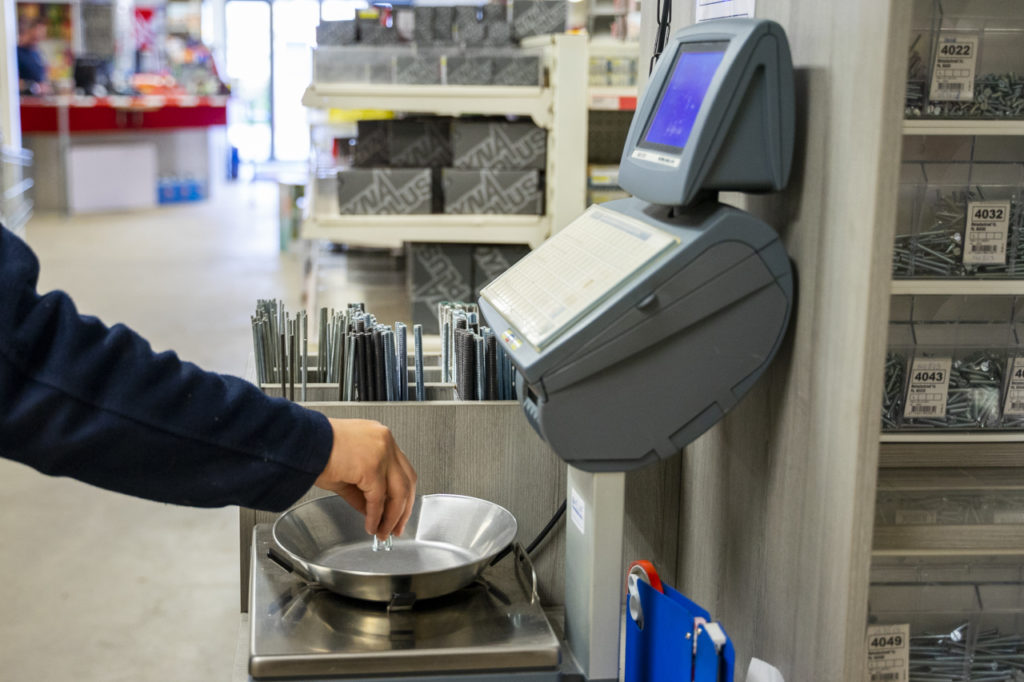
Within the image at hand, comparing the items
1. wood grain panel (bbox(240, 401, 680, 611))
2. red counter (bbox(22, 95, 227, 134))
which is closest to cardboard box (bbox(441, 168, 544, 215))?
wood grain panel (bbox(240, 401, 680, 611))

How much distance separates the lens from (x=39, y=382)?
1.05m

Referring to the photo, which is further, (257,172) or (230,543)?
(257,172)

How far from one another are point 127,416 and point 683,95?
34.6 inches

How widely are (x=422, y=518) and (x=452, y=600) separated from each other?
0.19m

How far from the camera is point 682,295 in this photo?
1.41 m

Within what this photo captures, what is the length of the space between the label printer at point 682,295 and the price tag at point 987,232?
367 millimetres

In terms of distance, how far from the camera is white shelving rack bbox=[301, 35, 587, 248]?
152 inches

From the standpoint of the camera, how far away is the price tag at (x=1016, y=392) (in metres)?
1.73

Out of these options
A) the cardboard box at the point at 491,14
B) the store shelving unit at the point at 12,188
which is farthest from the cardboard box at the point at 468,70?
the store shelving unit at the point at 12,188

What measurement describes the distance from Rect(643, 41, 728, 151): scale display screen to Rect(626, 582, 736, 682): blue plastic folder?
612mm

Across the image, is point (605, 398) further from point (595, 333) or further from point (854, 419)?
point (854, 419)

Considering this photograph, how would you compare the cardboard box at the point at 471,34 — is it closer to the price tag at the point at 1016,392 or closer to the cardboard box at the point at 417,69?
the cardboard box at the point at 417,69

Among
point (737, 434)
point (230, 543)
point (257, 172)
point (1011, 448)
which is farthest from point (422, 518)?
point (257, 172)

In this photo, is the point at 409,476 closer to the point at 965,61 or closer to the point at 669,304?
the point at 669,304
